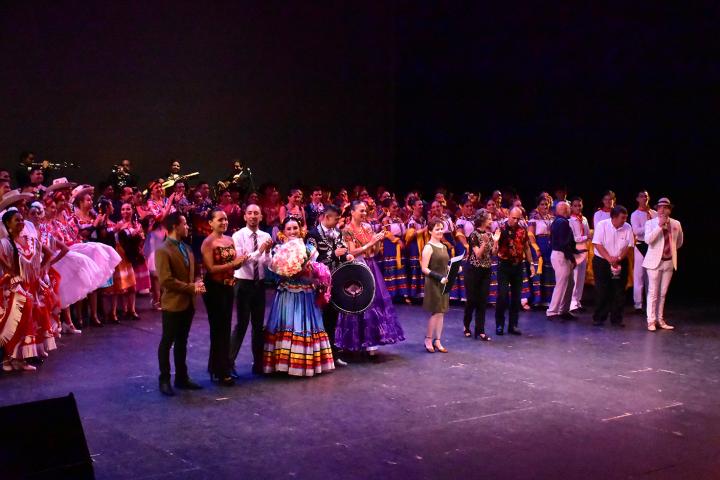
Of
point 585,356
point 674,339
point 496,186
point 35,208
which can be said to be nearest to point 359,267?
point 585,356

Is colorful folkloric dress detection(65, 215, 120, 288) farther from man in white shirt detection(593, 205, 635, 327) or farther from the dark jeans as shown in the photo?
man in white shirt detection(593, 205, 635, 327)

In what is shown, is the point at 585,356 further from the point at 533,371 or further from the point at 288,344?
the point at 288,344

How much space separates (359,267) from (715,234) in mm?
8451

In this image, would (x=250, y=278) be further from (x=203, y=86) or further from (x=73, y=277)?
(x=203, y=86)

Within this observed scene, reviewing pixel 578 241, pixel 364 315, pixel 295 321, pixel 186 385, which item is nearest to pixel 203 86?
pixel 578 241

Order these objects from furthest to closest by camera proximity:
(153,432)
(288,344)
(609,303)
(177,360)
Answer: (609,303)
(288,344)
(177,360)
(153,432)

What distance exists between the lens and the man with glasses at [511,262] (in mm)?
9297

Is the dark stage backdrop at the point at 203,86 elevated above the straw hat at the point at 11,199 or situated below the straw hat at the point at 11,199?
above

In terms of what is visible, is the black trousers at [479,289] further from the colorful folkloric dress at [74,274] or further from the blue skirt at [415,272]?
the colorful folkloric dress at [74,274]

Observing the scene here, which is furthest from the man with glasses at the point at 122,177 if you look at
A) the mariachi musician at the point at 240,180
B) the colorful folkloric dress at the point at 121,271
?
the colorful folkloric dress at the point at 121,271

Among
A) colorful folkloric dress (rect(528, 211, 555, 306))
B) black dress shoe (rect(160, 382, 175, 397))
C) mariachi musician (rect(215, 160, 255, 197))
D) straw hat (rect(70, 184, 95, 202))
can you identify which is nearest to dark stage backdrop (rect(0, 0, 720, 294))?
mariachi musician (rect(215, 160, 255, 197))

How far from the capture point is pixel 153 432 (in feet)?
18.4

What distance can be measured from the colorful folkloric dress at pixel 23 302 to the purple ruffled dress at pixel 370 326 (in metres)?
2.78

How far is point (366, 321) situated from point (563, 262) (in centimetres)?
363
